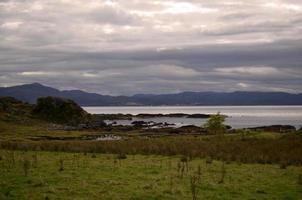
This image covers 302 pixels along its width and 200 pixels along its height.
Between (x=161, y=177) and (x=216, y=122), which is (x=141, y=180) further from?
(x=216, y=122)

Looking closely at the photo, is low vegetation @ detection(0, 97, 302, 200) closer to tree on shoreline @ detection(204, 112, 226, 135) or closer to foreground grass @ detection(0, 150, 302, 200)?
foreground grass @ detection(0, 150, 302, 200)

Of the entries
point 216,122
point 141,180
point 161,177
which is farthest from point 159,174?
point 216,122

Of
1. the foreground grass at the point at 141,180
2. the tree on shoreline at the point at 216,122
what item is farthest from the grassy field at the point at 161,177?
the tree on shoreline at the point at 216,122

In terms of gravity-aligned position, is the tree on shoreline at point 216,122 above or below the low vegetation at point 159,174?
above

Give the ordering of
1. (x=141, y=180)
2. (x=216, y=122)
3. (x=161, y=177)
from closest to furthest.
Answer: (x=141, y=180), (x=161, y=177), (x=216, y=122)

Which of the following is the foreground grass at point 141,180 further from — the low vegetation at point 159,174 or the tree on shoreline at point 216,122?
the tree on shoreline at point 216,122

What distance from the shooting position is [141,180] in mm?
22375

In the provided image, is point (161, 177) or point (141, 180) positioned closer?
point (141, 180)

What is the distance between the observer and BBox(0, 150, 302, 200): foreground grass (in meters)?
18.9

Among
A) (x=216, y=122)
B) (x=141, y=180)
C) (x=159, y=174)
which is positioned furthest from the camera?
(x=216, y=122)

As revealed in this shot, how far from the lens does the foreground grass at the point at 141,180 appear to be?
61.9 ft

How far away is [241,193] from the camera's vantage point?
65.0 feet

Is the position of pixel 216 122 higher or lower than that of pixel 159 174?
higher

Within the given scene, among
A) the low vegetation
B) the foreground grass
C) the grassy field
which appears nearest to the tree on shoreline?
the low vegetation
